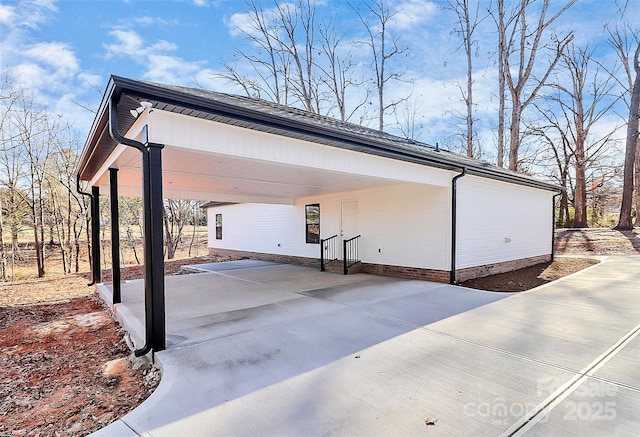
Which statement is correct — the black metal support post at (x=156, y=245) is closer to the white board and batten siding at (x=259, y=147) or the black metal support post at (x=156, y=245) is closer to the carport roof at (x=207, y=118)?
the white board and batten siding at (x=259, y=147)

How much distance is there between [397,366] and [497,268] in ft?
23.5

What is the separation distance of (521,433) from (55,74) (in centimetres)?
1558

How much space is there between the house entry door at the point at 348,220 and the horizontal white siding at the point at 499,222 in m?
3.18

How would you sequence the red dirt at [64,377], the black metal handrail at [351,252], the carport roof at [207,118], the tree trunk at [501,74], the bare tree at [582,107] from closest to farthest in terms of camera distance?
1. the red dirt at [64,377]
2. the carport roof at [207,118]
3. the black metal handrail at [351,252]
4. the tree trunk at [501,74]
5. the bare tree at [582,107]

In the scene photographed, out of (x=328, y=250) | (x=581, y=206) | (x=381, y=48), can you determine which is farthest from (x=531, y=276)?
(x=381, y=48)

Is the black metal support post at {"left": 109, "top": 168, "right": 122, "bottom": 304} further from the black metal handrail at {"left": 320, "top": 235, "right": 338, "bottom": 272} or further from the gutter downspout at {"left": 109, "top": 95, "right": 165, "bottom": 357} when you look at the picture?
the black metal handrail at {"left": 320, "top": 235, "right": 338, "bottom": 272}

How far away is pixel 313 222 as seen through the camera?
1155 centimetres

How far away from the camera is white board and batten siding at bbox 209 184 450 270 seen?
7867 mm

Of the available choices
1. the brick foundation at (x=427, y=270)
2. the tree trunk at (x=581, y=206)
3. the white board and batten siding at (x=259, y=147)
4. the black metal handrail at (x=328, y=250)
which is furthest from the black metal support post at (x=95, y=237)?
the tree trunk at (x=581, y=206)

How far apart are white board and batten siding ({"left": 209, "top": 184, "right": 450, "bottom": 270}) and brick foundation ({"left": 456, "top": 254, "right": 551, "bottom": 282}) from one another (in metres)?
0.74

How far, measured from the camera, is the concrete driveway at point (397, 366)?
2354mm

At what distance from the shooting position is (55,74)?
37.5ft

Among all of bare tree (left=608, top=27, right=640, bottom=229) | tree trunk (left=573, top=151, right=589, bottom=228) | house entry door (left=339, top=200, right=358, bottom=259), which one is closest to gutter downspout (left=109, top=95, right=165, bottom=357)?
house entry door (left=339, top=200, right=358, bottom=259)

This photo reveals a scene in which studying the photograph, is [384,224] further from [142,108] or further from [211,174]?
[142,108]
